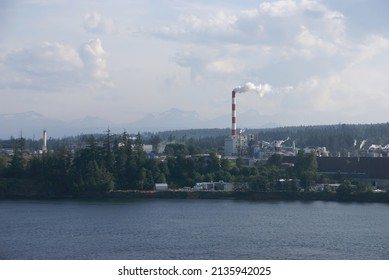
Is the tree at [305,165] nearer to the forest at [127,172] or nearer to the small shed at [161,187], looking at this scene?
the forest at [127,172]

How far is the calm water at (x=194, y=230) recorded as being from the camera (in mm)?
7500

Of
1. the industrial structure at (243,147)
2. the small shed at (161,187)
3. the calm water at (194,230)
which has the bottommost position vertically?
the calm water at (194,230)

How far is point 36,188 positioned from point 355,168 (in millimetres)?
7662

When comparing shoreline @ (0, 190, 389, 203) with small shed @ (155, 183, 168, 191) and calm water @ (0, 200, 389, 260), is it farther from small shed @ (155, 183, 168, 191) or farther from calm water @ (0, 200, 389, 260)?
calm water @ (0, 200, 389, 260)

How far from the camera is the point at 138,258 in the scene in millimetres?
7156

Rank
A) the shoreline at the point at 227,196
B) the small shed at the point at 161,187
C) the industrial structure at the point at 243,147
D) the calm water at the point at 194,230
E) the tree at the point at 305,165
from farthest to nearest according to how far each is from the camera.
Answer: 1. the industrial structure at the point at 243,147
2. the small shed at the point at 161,187
3. the tree at the point at 305,165
4. the shoreline at the point at 227,196
5. the calm water at the point at 194,230

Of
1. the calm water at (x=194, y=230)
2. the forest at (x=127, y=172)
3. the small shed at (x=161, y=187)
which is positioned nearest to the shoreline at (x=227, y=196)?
the forest at (x=127, y=172)

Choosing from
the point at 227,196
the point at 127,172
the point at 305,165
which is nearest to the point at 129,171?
the point at 127,172

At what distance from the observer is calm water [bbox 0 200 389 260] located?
7.50 meters

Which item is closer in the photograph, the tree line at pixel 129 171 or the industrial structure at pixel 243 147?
the tree line at pixel 129 171

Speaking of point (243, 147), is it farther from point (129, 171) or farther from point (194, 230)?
point (194, 230)

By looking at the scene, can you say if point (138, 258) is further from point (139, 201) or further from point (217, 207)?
point (139, 201)

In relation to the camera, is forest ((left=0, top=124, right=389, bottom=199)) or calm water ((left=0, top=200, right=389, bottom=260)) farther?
forest ((left=0, top=124, right=389, bottom=199))

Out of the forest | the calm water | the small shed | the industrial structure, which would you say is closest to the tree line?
the forest
